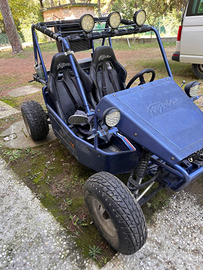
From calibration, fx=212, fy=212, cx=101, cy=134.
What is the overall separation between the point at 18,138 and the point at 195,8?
14.7ft

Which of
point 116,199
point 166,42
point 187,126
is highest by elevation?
point 187,126

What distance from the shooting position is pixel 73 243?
180 centimetres

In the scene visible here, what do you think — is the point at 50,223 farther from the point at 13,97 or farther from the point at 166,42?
the point at 166,42

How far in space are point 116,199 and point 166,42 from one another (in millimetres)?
11420

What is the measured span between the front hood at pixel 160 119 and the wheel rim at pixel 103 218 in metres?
0.59

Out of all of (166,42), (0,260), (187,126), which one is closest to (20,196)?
(0,260)

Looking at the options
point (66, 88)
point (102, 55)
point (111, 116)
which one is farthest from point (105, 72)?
point (111, 116)

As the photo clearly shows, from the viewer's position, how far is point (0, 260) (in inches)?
68.0

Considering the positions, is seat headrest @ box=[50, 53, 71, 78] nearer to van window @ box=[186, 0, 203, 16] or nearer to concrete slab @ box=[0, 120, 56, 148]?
concrete slab @ box=[0, 120, 56, 148]

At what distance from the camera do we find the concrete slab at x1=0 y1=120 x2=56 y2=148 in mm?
3299

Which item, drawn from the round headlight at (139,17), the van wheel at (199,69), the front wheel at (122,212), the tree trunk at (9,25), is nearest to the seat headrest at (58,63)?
the round headlight at (139,17)

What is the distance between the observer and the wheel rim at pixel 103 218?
1.64 metres

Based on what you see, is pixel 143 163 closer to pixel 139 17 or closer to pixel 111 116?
pixel 111 116

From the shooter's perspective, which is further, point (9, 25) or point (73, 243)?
point (9, 25)
